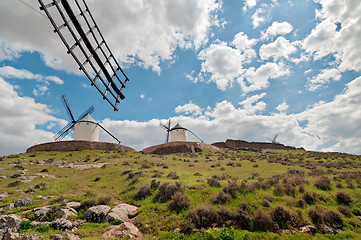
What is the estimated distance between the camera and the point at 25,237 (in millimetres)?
8352

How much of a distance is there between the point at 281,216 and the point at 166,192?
8.07 meters

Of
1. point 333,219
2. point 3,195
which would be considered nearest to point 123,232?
point 3,195

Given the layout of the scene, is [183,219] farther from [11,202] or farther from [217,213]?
[11,202]

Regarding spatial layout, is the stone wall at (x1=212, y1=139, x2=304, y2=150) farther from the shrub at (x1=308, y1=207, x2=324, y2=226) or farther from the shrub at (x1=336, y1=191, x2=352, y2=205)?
the shrub at (x1=308, y1=207, x2=324, y2=226)

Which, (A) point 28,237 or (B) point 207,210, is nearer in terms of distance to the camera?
(A) point 28,237

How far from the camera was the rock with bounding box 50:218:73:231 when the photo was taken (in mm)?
10016

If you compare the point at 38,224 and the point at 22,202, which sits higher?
the point at 22,202

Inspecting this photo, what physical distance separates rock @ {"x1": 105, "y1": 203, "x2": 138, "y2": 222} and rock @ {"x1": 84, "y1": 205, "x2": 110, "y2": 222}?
38cm

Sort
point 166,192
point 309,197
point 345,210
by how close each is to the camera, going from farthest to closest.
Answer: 1. point 166,192
2. point 309,197
3. point 345,210

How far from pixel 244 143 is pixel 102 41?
6179 cm

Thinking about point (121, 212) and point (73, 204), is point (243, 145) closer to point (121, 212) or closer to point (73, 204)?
point (121, 212)

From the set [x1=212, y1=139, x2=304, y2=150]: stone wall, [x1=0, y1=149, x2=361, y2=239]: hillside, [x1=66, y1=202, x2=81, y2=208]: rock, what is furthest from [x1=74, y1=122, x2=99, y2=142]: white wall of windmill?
[x1=212, y1=139, x2=304, y2=150]: stone wall

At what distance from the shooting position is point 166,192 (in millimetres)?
14438

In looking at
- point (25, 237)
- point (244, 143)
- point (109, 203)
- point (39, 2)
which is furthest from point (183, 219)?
point (244, 143)
